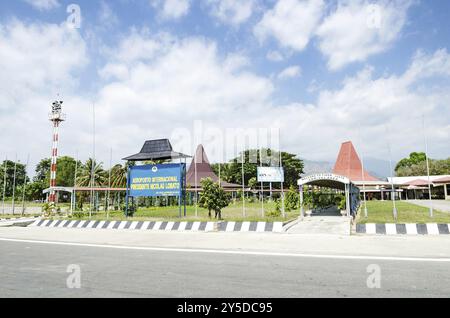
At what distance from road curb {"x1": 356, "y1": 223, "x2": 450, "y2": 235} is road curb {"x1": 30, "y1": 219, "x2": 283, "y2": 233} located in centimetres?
330

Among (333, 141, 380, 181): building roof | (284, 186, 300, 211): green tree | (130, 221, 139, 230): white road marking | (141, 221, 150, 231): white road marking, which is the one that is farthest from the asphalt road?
(333, 141, 380, 181): building roof

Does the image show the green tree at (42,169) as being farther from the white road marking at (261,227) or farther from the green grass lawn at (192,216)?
the white road marking at (261,227)

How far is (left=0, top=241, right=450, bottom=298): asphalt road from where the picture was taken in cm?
508

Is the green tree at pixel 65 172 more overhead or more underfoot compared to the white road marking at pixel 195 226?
more overhead

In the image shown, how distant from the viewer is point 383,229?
1217 cm

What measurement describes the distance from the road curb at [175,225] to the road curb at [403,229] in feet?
10.8

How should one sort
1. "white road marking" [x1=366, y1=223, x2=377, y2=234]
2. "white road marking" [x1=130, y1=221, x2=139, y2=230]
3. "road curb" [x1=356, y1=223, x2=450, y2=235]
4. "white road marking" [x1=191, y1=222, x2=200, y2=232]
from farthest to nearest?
"white road marking" [x1=130, y1=221, x2=139, y2=230], "white road marking" [x1=191, y1=222, x2=200, y2=232], "white road marking" [x1=366, y1=223, x2=377, y2=234], "road curb" [x1=356, y1=223, x2=450, y2=235]

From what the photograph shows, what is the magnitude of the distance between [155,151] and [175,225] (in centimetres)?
1029

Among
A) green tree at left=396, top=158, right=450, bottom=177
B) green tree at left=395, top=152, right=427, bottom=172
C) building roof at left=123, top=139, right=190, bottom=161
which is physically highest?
green tree at left=395, top=152, right=427, bottom=172

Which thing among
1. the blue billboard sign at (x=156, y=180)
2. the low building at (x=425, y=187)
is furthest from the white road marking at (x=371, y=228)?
the low building at (x=425, y=187)

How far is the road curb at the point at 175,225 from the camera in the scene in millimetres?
13796

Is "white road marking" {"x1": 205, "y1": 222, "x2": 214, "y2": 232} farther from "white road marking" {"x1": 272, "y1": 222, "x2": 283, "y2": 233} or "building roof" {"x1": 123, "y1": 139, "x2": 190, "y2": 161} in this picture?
"building roof" {"x1": 123, "y1": 139, "x2": 190, "y2": 161}
